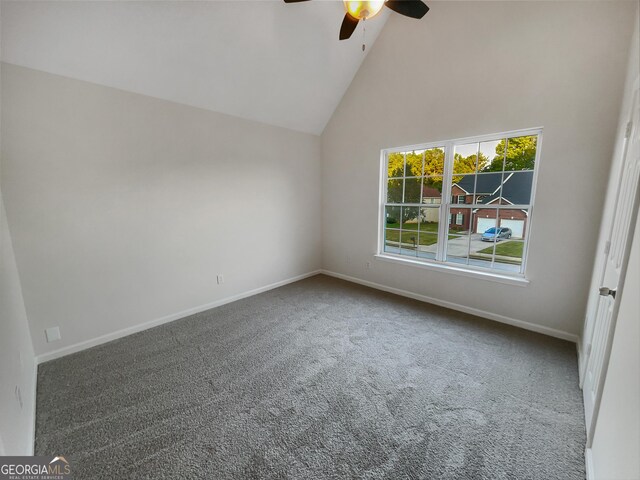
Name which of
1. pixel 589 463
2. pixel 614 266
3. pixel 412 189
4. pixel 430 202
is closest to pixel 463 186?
pixel 430 202

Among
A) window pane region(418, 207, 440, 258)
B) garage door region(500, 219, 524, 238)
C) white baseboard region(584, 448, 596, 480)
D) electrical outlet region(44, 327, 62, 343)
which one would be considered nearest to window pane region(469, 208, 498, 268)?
garage door region(500, 219, 524, 238)

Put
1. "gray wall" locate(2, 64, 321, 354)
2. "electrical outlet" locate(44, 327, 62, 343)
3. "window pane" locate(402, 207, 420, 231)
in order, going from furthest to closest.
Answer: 1. "window pane" locate(402, 207, 420, 231)
2. "electrical outlet" locate(44, 327, 62, 343)
3. "gray wall" locate(2, 64, 321, 354)

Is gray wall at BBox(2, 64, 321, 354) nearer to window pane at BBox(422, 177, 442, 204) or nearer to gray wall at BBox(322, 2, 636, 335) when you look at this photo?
gray wall at BBox(322, 2, 636, 335)

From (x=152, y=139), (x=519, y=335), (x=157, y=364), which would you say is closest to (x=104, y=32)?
(x=152, y=139)

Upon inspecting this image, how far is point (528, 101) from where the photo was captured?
8.32 feet

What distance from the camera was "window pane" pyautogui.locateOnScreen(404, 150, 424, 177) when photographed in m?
3.45

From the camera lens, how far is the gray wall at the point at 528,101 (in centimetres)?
223

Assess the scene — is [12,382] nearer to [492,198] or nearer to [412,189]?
[412,189]

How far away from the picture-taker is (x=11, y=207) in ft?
6.72

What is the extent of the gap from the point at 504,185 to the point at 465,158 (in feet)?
1.74

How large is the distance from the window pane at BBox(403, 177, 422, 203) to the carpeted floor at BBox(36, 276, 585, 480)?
162 centimetres

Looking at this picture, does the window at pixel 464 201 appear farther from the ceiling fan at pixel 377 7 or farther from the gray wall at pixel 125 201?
the gray wall at pixel 125 201

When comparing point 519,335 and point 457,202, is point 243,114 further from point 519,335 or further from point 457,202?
point 519,335

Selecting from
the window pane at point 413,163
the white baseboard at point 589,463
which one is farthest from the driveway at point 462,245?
the white baseboard at point 589,463
